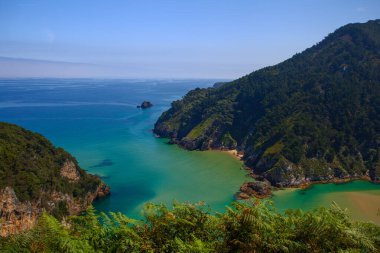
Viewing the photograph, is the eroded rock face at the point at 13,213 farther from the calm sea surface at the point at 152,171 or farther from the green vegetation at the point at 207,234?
the green vegetation at the point at 207,234

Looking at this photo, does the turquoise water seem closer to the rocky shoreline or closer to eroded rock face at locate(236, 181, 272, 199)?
eroded rock face at locate(236, 181, 272, 199)

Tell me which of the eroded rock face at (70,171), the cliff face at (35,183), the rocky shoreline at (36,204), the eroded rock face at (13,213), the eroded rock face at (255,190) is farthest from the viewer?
the eroded rock face at (255,190)

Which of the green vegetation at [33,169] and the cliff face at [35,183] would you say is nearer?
the cliff face at [35,183]

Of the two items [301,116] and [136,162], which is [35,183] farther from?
[301,116]

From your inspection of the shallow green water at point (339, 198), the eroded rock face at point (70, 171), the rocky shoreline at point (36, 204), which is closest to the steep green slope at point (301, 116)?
the shallow green water at point (339, 198)

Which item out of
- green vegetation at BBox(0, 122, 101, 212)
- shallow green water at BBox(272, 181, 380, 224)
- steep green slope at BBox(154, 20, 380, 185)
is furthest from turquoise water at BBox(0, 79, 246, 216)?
shallow green water at BBox(272, 181, 380, 224)

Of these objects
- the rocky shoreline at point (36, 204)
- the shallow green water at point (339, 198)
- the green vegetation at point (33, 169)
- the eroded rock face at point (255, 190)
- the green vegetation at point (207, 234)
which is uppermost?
the green vegetation at point (207, 234)

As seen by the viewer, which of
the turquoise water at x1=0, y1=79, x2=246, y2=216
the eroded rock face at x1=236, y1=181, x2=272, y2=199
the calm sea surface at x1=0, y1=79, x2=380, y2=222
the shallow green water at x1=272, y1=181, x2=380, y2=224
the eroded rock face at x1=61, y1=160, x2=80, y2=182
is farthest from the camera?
the eroded rock face at x1=236, y1=181, x2=272, y2=199

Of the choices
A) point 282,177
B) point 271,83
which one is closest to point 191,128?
point 271,83

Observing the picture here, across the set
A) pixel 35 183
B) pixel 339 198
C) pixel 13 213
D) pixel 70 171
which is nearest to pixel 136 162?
pixel 70 171
